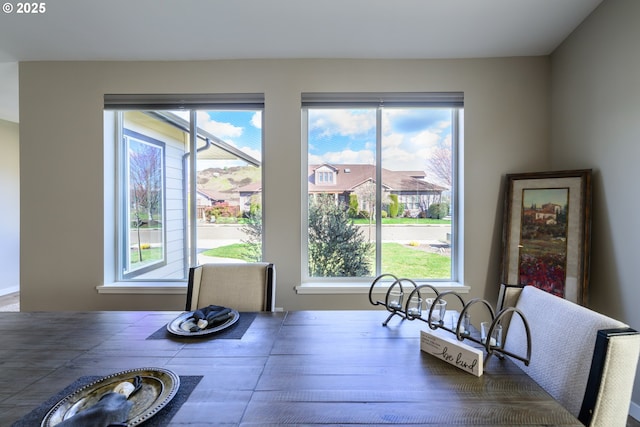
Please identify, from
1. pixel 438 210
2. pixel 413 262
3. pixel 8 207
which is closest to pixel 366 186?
pixel 438 210

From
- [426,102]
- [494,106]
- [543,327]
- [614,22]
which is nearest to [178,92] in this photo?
[426,102]

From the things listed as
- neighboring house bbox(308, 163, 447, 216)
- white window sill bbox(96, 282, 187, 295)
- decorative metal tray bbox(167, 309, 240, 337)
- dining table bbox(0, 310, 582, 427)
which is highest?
neighboring house bbox(308, 163, 447, 216)

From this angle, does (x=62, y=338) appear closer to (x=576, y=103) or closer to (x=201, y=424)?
(x=201, y=424)

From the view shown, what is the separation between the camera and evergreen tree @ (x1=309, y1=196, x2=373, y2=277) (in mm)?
2539

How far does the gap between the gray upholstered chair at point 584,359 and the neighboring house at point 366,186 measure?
1.45m

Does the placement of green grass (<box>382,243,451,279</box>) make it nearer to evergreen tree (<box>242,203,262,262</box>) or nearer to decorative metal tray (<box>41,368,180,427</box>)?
evergreen tree (<box>242,203,262,262</box>)

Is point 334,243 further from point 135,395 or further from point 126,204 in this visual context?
point 126,204

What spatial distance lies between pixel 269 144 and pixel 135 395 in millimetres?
1900

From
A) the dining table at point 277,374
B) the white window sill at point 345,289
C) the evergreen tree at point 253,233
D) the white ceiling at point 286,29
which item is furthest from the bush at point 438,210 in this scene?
the evergreen tree at point 253,233

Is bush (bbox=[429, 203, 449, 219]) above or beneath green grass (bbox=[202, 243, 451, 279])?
above

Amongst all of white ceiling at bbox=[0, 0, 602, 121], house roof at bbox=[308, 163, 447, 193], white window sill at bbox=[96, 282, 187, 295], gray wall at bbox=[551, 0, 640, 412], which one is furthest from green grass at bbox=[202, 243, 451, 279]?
white window sill at bbox=[96, 282, 187, 295]

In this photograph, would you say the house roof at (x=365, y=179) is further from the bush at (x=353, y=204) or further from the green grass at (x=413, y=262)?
the green grass at (x=413, y=262)

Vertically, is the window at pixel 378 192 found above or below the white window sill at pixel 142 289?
above

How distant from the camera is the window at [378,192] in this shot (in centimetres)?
253
